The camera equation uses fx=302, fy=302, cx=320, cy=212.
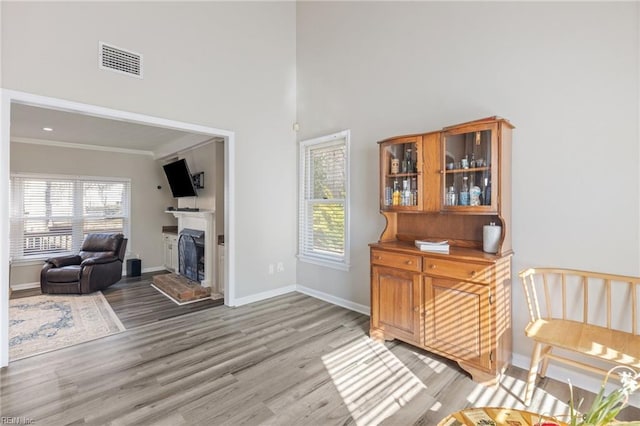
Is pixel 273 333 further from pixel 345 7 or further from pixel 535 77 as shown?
pixel 345 7

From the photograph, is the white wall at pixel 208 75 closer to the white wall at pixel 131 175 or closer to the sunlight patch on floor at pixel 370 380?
the sunlight patch on floor at pixel 370 380

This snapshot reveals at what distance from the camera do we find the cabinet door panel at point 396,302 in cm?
270

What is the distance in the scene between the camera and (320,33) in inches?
167

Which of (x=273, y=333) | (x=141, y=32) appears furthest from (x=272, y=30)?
(x=273, y=333)

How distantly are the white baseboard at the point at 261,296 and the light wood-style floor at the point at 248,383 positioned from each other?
0.75 metres

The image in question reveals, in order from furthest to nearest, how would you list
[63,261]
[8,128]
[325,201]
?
[63,261], [325,201], [8,128]

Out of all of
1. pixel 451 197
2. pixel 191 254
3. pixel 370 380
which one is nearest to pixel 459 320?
pixel 370 380

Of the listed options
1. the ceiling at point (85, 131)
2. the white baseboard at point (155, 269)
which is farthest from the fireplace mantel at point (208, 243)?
the white baseboard at point (155, 269)

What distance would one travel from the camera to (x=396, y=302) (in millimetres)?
2840

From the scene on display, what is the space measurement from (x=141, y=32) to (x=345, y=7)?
2.45m

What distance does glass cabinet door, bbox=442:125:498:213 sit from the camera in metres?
2.37

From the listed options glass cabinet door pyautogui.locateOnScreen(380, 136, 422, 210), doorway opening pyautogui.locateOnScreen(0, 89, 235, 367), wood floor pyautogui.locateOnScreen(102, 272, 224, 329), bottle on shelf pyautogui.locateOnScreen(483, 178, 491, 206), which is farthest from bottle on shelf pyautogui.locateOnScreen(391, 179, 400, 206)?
wood floor pyautogui.locateOnScreen(102, 272, 224, 329)

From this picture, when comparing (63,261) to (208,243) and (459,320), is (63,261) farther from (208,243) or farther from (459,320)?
(459,320)

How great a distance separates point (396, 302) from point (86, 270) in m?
4.85
